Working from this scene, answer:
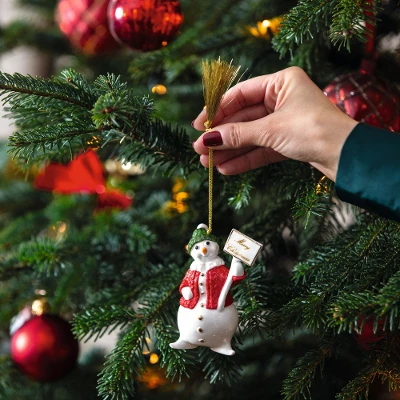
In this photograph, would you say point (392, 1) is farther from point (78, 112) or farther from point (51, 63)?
point (51, 63)

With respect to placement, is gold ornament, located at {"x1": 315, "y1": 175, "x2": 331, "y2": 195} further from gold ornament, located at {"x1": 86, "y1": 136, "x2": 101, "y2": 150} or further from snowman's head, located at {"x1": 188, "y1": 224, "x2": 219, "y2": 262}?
gold ornament, located at {"x1": 86, "y1": 136, "x2": 101, "y2": 150}

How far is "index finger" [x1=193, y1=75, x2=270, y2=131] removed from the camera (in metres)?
0.60

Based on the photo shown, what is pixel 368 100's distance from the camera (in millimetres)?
654

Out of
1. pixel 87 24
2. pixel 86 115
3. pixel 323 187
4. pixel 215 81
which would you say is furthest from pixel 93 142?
pixel 87 24


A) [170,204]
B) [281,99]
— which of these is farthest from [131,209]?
[281,99]

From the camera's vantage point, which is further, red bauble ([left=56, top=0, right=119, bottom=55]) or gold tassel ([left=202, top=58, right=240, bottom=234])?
red bauble ([left=56, top=0, right=119, bottom=55])

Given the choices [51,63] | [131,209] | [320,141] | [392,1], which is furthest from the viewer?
[51,63]

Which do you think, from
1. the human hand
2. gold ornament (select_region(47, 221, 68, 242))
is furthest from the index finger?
gold ornament (select_region(47, 221, 68, 242))

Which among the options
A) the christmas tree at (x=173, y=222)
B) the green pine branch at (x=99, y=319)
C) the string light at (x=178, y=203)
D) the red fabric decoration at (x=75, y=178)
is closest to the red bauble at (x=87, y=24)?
the christmas tree at (x=173, y=222)

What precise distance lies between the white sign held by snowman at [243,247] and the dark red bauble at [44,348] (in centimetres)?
39

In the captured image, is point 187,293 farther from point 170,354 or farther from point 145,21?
point 145,21

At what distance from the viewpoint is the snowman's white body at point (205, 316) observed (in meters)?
0.55

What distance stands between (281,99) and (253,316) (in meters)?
0.23

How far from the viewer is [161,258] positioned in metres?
0.85
